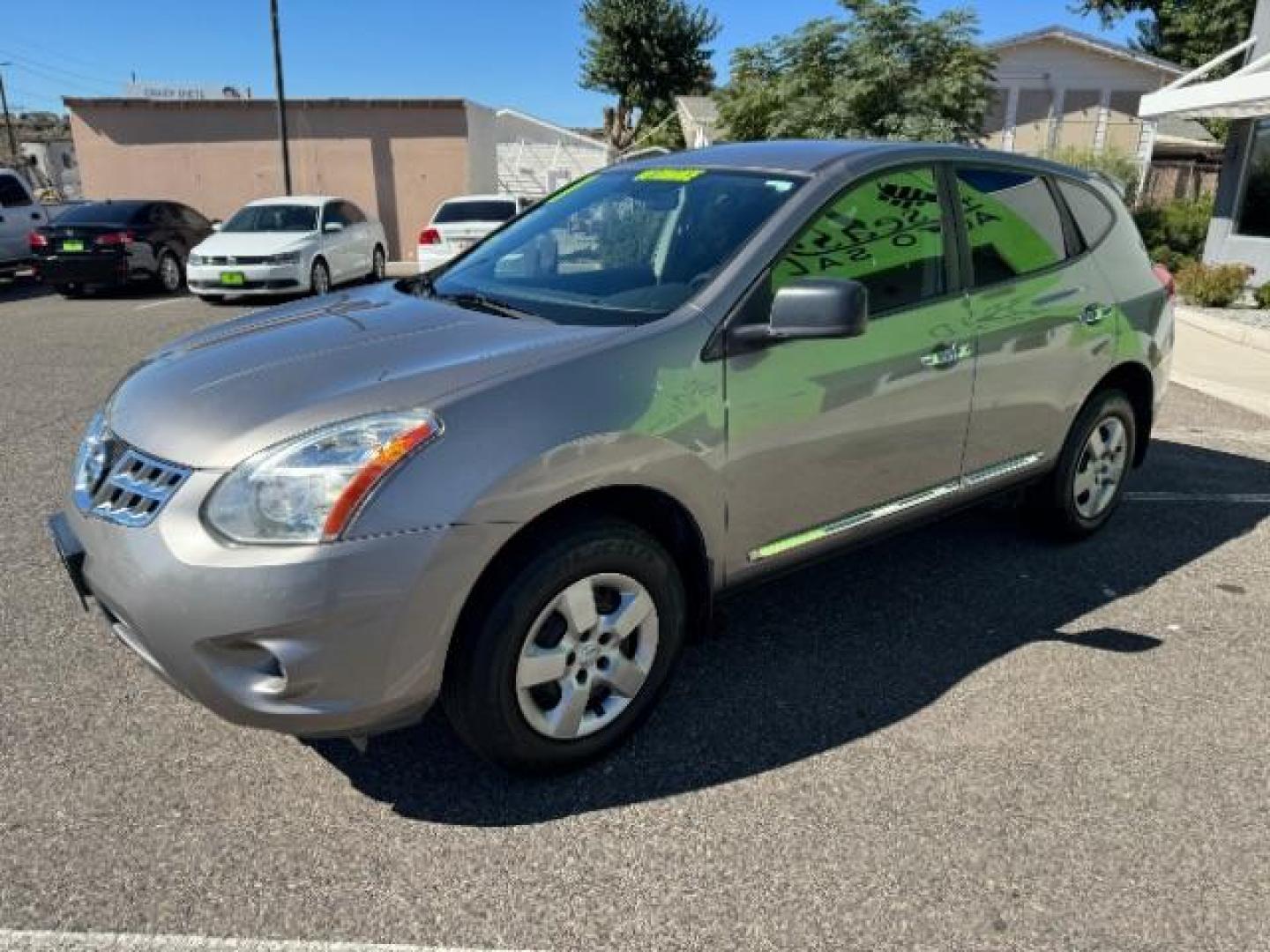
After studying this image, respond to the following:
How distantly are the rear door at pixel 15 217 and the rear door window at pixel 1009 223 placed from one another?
52.7ft

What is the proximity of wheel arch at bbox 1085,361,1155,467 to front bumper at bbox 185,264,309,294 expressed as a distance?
11432 mm

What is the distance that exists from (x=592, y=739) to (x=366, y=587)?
34.5 inches

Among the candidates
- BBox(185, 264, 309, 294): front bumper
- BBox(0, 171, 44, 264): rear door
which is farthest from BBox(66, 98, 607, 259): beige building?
BBox(185, 264, 309, 294): front bumper

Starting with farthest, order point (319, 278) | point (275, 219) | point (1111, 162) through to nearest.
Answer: point (1111, 162) < point (275, 219) < point (319, 278)

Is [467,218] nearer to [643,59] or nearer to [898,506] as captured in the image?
[898,506]

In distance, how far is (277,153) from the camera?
912 inches

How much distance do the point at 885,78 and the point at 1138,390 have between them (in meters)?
15.9

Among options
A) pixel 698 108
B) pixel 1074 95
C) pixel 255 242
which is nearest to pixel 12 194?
pixel 255 242

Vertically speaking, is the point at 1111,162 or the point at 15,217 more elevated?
the point at 1111,162

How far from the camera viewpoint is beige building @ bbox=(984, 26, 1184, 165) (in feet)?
90.9

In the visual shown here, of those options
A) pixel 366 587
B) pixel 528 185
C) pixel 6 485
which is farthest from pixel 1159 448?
pixel 528 185

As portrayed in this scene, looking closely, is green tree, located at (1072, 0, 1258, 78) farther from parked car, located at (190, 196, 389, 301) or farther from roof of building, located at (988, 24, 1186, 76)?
parked car, located at (190, 196, 389, 301)

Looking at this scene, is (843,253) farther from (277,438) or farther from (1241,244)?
(1241,244)

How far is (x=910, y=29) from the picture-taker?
1898cm
